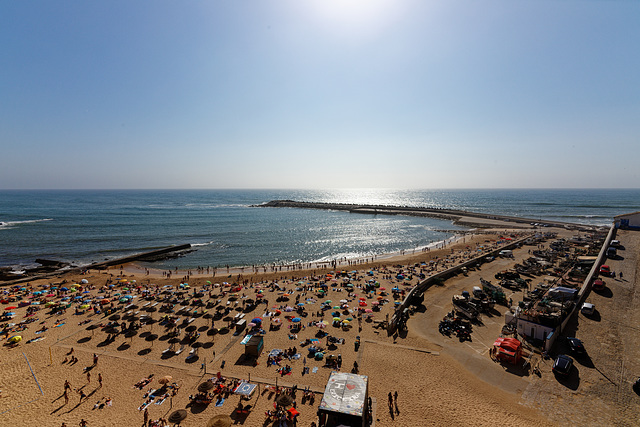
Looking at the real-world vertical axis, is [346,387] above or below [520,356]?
above

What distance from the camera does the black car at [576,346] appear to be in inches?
757

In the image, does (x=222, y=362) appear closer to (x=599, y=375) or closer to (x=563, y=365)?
(x=563, y=365)

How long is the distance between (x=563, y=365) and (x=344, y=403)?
14973mm

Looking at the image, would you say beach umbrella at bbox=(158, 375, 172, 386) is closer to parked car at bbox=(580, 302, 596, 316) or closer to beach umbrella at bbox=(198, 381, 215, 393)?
beach umbrella at bbox=(198, 381, 215, 393)

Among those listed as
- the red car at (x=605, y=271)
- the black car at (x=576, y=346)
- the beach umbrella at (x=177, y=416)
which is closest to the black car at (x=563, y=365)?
the black car at (x=576, y=346)

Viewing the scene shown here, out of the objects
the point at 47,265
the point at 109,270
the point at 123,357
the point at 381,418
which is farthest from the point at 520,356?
the point at 47,265

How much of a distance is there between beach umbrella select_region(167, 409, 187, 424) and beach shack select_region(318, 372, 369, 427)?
24.7 ft

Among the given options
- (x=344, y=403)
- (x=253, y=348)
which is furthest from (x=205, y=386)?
(x=344, y=403)

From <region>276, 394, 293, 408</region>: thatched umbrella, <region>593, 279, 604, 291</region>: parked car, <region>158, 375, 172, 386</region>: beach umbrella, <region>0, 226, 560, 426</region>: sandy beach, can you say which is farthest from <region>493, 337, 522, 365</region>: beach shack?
<region>158, 375, 172, 386</region>: beach umbrella

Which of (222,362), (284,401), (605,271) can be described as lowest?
(222,362)

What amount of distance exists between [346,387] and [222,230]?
77872 mm

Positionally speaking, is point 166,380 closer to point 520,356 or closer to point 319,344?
point 319,344

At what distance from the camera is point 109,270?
157ft

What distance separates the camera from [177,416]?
14.7m
